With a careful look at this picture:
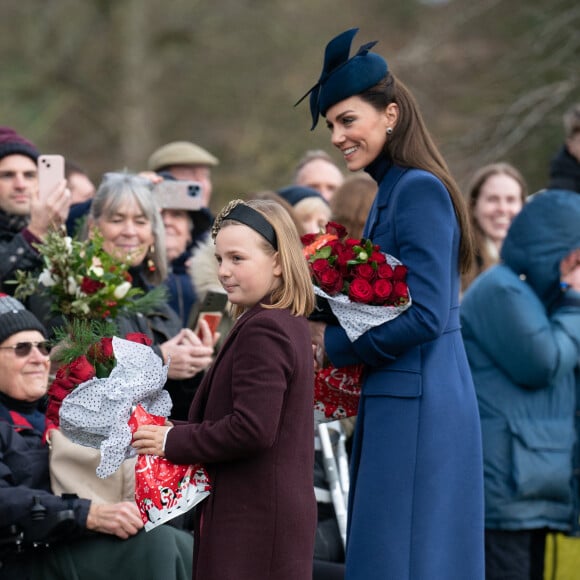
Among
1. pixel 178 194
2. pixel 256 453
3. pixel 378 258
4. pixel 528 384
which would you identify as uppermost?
pixel 178 194

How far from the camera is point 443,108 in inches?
468

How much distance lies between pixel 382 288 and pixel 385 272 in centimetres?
6

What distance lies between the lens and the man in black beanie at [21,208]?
5086 mm

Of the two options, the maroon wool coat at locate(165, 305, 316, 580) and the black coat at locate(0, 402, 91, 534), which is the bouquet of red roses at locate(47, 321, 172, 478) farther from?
the black coat at locate(0, 402, 91, 534)

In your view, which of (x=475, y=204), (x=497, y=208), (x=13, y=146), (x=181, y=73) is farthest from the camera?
(x=181, y=73)

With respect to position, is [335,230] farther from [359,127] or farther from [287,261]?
[287,261]

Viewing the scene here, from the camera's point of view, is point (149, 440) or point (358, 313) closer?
point (149, 440)

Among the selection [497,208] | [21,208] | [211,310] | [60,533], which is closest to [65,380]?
[60,533]

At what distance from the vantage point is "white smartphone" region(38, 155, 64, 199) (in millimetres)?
5277

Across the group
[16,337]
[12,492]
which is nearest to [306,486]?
[12,492]

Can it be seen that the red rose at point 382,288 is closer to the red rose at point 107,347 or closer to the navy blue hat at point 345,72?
the navy blue hat at point 345,72

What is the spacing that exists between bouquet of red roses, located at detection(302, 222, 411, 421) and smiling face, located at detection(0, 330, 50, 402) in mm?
1254

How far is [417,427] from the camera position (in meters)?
3.83

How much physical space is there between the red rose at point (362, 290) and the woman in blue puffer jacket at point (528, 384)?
58.9 inches
